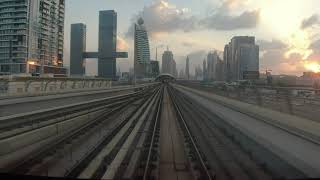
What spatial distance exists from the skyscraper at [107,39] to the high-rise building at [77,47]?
35 centimetres

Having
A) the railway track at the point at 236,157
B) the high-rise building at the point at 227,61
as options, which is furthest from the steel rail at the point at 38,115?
the high-rise building at the point at 227,61

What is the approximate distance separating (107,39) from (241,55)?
15.7ft

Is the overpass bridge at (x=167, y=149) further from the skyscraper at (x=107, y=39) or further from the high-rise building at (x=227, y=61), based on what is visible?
the skyscraper at (x=107, y=39)

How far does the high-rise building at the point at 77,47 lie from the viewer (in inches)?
315

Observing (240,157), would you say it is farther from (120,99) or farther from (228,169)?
(120,99)

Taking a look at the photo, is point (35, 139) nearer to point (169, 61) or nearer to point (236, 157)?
point (236, 157)

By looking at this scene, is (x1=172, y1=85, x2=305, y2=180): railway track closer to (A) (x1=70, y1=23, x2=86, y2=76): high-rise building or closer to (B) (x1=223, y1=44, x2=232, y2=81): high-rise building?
(B) (x1=223, y1=44, x2=232, y2=81): high-rise building

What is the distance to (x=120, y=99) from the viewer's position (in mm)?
41531

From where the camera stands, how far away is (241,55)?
37.7 feet

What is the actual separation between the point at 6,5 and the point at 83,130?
7.72 metres

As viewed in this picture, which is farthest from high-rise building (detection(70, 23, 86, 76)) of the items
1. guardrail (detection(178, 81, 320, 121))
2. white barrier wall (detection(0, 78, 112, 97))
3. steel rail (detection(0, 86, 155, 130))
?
white barrier wall (detection(0, 78, 112, 97))

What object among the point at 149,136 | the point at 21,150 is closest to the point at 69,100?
the point at 149,136

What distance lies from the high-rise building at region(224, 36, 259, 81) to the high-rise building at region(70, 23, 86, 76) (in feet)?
11.2

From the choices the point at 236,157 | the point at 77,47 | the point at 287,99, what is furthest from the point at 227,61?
the point at 77,47
